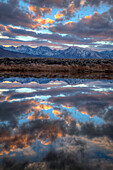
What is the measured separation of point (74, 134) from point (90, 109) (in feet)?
7.24

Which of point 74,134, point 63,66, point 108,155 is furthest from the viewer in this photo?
point 63,66

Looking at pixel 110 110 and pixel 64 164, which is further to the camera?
pixel 110 110

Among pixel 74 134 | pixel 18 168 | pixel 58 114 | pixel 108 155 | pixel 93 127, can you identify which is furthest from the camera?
pixel 58 114

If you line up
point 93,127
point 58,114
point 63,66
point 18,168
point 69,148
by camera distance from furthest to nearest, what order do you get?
point 63,66
point 58,114
point 93,127
point 69,148
point 18,168

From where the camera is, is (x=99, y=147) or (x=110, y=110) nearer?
(x=99, y=147)

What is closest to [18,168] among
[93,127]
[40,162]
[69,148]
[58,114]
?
[40,162]

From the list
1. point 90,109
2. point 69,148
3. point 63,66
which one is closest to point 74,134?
point 69,148

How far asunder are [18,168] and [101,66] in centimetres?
→ 2827

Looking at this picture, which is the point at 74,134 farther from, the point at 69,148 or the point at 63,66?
the point at 63,66

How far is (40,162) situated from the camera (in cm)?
270

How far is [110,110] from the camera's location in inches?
222

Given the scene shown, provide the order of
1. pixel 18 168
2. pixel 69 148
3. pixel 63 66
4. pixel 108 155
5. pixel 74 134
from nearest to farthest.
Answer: pixel 18 168, pixel 108 155, pixel 69 148, pixel 74 134, pixel 63 66

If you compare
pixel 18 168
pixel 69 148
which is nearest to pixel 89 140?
pixel 69 148

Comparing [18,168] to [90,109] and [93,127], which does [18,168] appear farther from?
[90,109]
